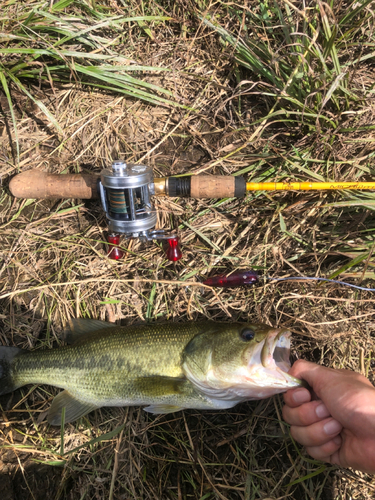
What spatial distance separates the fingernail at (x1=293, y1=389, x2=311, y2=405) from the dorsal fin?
64.1 inches

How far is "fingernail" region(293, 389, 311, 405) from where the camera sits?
89.0 inches

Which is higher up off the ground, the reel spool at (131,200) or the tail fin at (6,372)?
the reel spool at (131,200)

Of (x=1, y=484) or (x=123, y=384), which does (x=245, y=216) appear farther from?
(x=1, y=484)

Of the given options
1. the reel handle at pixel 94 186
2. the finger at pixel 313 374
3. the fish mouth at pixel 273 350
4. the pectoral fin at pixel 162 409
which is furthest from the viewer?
the reel handle at pixel 94 186

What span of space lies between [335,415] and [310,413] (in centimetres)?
16

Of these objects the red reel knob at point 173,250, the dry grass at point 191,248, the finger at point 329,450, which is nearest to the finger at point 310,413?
the finger at point 329,450

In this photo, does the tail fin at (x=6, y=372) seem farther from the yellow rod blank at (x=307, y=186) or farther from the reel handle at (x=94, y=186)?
the yellow rod blank at (x=307, y=186)

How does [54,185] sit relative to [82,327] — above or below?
above

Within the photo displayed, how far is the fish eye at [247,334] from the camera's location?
2256mm

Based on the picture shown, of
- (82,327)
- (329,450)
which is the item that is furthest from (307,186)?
(82,327)

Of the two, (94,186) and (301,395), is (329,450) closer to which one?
(301,395)

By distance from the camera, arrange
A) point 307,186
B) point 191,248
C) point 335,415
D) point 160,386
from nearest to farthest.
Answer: point 335,415, point 160,386, point 307,186, point 191,248

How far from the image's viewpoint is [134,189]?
2600 millimetres

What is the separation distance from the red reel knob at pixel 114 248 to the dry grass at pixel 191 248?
5.6 inches
